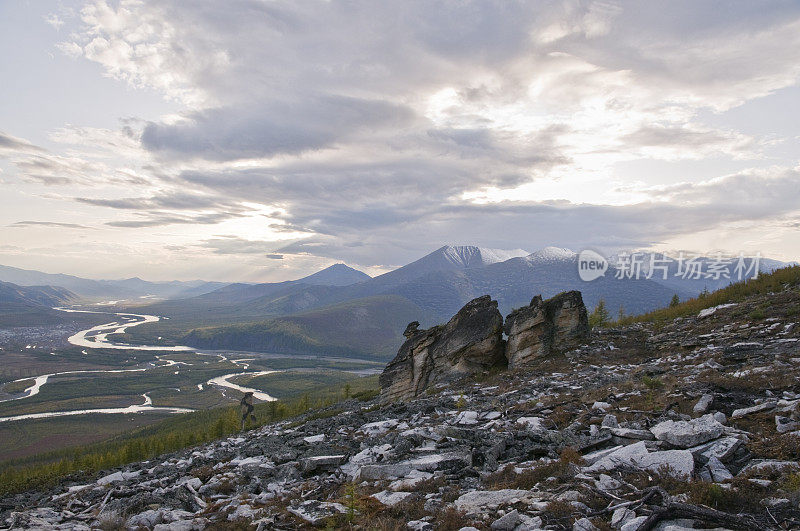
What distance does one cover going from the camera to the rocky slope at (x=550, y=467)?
7383 mm

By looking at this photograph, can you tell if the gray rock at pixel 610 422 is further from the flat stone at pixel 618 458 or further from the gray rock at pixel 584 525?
the gray rock at pixel 584 525

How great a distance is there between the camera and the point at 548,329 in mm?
33156

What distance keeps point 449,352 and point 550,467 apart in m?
28.1

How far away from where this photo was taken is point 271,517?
33.2ft

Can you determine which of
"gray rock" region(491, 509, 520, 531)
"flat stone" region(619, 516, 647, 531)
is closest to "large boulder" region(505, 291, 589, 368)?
"gray rock" region(491, 509, 520, 531)

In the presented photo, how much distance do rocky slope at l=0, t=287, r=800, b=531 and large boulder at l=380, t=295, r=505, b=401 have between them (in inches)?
541

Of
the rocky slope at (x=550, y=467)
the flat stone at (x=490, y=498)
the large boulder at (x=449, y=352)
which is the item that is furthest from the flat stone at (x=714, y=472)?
the large boulder at (x=449, y=352)

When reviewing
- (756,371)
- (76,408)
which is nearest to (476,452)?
(756,371)

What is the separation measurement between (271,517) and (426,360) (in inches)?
1237

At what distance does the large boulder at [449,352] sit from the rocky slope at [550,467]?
13735 mm

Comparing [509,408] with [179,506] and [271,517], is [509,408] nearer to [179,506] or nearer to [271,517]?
[271,517]

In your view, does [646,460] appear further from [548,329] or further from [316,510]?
[548,329]

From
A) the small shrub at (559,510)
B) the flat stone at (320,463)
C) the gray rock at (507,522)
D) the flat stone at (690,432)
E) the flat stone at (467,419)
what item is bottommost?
the flat stone at (320,463)

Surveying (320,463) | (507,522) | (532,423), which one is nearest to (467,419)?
(532,423)
